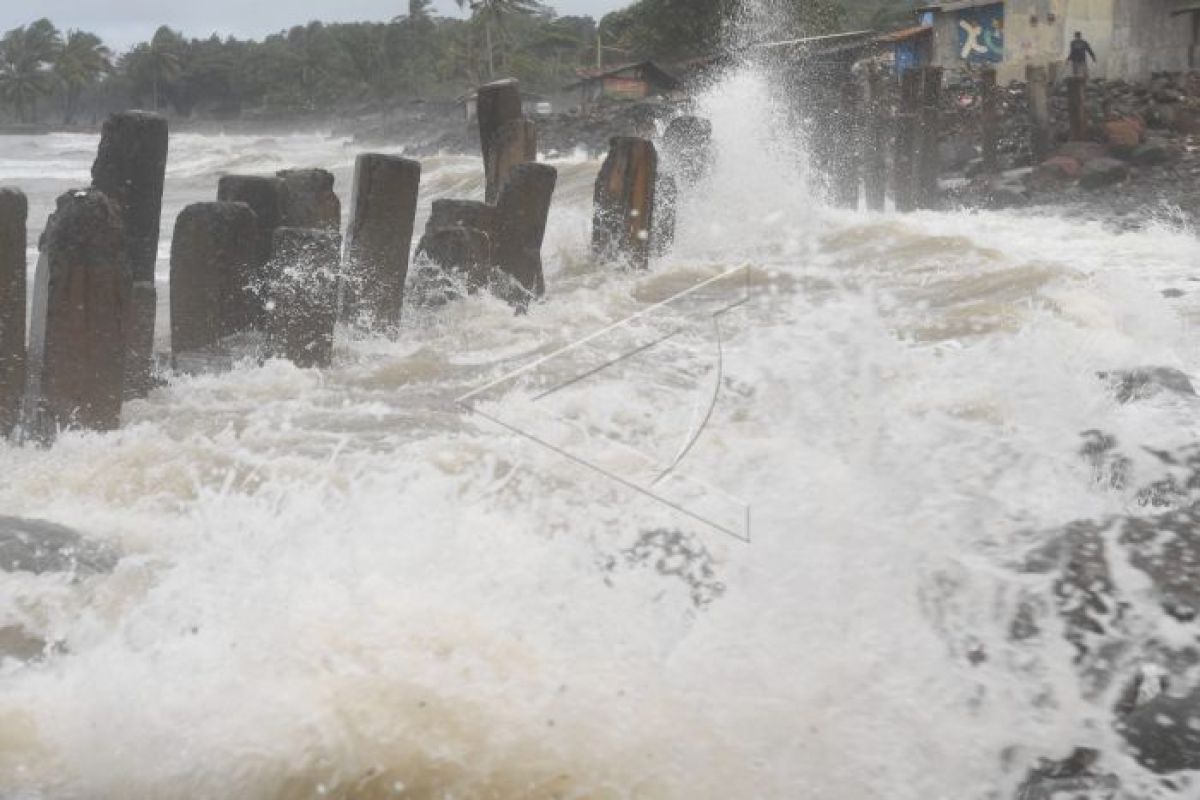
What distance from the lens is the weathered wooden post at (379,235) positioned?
664 cm

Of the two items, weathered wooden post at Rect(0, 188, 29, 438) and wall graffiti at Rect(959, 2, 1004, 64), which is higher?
wall graffiti at Rect(959, 2, 1004, 64)

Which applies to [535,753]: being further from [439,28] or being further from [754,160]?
[439,28]

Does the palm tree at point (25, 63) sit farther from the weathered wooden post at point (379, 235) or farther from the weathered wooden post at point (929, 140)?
the weathered wooden post at point (379, 235)

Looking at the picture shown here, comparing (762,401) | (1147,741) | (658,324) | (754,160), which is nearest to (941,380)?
(762,401)

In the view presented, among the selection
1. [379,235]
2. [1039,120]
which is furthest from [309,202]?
[1039,120]

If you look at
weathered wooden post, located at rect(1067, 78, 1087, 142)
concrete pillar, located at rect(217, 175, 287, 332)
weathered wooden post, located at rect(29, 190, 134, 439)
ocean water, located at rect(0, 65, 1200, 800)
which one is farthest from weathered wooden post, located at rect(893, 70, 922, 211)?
weathered wooden post, located at rect(29, 190, 134, 439)

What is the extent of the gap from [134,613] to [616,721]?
1.30m

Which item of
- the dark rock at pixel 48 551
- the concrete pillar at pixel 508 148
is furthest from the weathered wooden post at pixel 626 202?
the dark rock at pixel 48 551

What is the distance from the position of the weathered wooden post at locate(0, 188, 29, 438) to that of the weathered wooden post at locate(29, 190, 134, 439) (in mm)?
137

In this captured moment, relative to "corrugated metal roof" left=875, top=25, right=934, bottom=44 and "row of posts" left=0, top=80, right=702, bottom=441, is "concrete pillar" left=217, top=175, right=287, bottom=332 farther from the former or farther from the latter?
"corrugated metal roof" left=875, top=25, right=934, bottom=44

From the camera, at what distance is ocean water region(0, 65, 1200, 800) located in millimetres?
2914

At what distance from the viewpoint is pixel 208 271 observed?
613 cm

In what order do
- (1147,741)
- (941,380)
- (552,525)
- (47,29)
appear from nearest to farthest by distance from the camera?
1. (1147,741)
2. (552,525)
3. (941,380)
4. (47,29)

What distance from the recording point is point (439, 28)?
91.4m
